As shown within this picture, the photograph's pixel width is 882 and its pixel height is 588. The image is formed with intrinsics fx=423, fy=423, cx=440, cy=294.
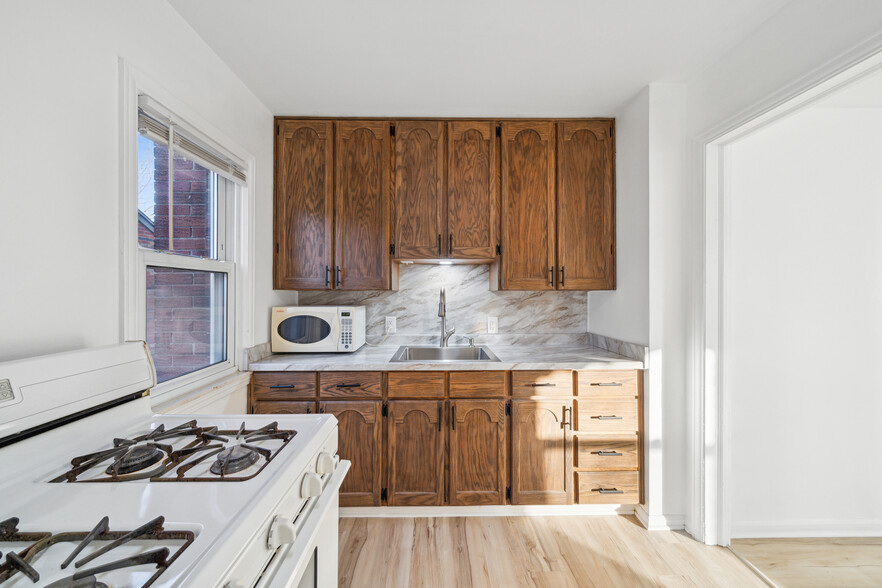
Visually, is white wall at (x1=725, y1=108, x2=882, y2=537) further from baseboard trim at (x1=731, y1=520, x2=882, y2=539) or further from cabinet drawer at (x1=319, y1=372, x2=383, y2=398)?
cabinet drawer at (x1=319, y1=372, x2=383, y2=398)

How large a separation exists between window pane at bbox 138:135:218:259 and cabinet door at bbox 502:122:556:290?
1.69m

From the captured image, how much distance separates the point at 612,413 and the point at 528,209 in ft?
4.35

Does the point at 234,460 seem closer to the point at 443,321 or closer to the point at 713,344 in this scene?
the point at 443,321

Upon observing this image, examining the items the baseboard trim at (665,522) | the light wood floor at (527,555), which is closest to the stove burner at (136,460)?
the light wood floor at (527,555)

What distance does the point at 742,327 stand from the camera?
2264mm

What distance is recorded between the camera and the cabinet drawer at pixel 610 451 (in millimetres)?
2402

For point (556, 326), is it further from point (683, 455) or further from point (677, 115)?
point (677, 115)

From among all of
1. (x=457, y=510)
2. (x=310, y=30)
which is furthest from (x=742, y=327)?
(x=310, y=30)

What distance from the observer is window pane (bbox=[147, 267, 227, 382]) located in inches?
66.7

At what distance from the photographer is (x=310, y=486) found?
958 millimetres

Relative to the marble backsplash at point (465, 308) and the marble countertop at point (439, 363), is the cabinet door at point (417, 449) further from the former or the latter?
the marble backsplash at point (465, 308)

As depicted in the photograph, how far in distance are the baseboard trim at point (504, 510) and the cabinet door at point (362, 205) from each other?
1328mm

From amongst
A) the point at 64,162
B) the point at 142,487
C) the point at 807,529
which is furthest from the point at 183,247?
the point at 807,529

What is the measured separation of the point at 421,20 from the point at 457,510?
97.5 inches
